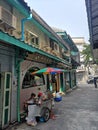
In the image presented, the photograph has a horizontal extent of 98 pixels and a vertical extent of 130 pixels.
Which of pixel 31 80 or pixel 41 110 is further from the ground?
pixel 31 80

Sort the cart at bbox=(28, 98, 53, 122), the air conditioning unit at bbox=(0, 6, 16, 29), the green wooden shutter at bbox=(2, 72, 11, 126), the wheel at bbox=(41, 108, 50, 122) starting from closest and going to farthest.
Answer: the green wooden shutter at bbox=(2, 72, 11, 126) < the air conditioning unit at bbox=(0, 6, 16, 29) < the cart at bbox=(28, 98, 53, 122) < the wheel at bbox=(41, 108, 50, 122)

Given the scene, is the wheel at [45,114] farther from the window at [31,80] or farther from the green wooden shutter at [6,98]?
the window at [31,80]

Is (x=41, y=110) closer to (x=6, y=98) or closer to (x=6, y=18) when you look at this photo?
(x=6, y=98)

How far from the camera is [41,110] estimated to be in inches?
272

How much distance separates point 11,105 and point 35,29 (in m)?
5.73

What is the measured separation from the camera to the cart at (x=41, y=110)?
21.7 feet

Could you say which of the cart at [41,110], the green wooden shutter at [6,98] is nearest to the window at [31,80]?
the cart at [41,110]

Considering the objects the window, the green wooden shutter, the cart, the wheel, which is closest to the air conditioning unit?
the green wooden shutter

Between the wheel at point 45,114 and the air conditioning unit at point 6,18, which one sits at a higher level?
the air conditioning unit at point 6,18

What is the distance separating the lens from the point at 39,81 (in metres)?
10.5

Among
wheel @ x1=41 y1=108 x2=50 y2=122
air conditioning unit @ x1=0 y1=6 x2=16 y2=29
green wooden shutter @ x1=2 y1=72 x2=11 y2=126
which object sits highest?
air conditioning unit @ x1=0 y1=6 x2=16 y2=29

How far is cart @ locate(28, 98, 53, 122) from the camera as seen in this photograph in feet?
21.7

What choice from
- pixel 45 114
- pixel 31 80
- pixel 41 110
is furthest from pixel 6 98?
pixel 31 80

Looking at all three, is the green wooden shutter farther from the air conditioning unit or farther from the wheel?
the air conditioning unit
